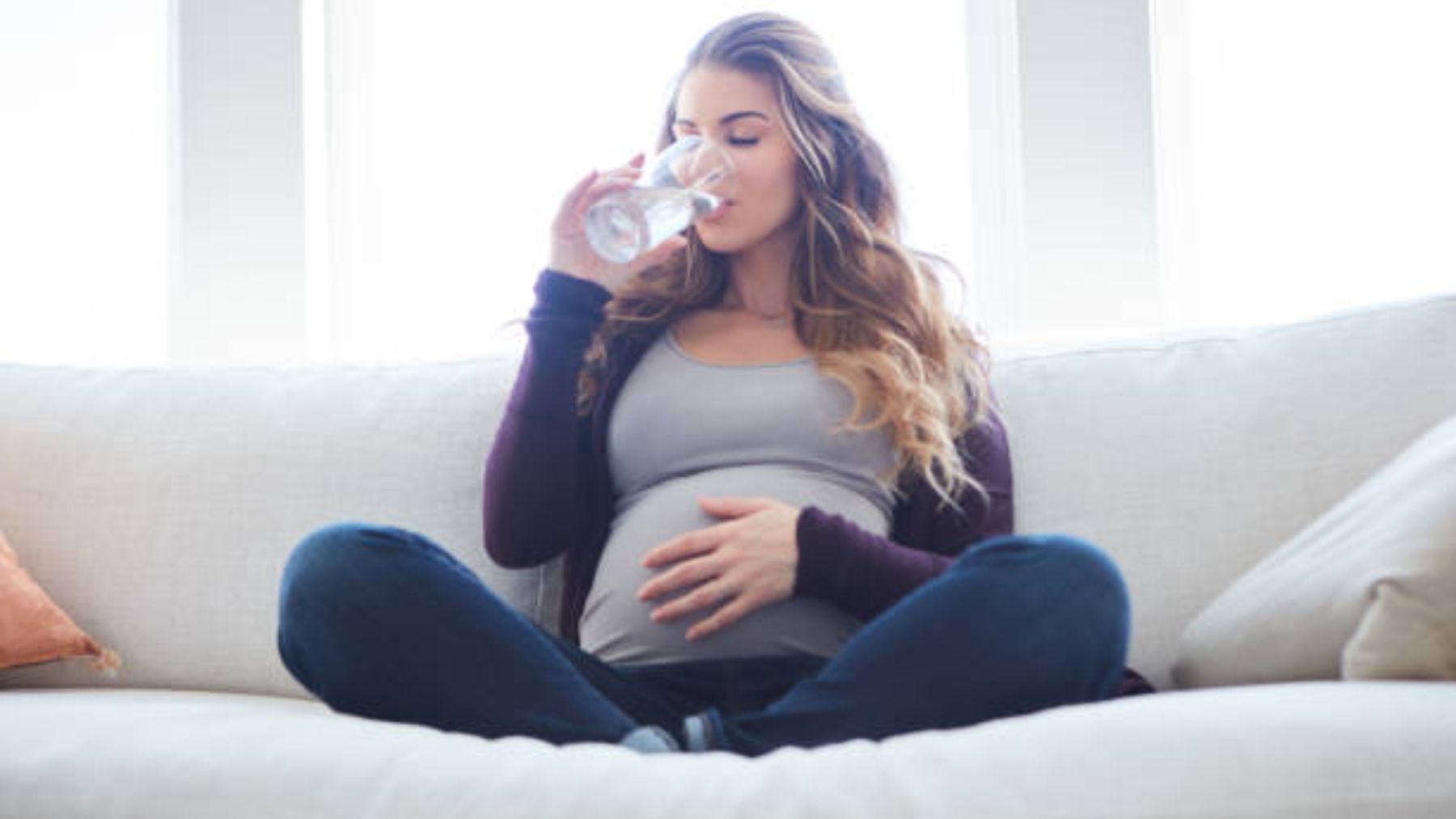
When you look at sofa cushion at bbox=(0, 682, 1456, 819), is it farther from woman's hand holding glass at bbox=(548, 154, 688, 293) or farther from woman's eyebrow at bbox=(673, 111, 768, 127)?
woman's eyebrow at bbox=(673, 111, 768, 127)

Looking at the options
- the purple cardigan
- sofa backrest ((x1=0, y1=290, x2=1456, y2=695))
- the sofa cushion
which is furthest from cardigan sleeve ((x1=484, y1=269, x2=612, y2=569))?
the sofa cushion

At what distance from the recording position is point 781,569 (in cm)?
133

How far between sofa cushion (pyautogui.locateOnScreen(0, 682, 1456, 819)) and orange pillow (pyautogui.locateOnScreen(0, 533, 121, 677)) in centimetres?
56

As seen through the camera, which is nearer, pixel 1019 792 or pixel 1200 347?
pixel 1019 792

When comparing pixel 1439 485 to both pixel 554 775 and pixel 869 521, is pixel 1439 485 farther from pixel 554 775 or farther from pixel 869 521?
pixel 554 775

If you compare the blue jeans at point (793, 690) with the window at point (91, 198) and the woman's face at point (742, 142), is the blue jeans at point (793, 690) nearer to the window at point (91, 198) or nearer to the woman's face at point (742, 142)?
the woman's face at point (742, 142)

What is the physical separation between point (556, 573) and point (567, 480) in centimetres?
17

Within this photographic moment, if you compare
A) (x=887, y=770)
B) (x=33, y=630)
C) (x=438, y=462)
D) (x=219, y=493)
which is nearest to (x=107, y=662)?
(x=33, y=630)

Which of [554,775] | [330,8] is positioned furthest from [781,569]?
[330,8]

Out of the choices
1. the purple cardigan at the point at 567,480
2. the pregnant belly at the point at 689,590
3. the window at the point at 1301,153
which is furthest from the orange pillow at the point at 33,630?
the window at the point at 1301,153

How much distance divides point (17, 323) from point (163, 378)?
3.07 ft

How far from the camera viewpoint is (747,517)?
4.46 feet

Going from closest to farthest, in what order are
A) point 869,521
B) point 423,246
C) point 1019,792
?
point 1019,792 < point 869,521 < point 423,246

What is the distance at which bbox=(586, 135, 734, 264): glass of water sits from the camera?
1470mm
